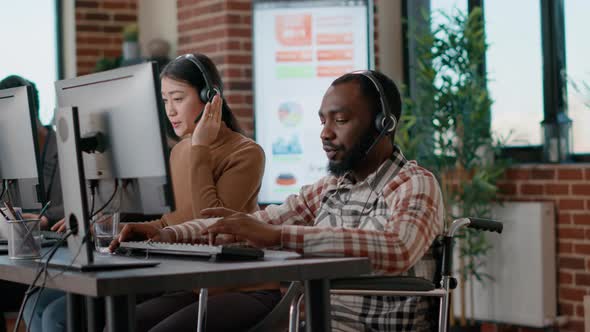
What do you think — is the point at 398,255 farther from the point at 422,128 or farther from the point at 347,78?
the point at 422,128

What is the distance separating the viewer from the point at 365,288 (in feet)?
6.48

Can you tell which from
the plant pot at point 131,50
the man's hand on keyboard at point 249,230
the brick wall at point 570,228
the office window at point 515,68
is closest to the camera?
the man's hand on keyboard at point 249,230

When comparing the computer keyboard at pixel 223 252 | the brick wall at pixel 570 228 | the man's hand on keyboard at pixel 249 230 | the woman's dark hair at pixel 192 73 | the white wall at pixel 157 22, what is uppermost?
the white wall at pixel 157 22

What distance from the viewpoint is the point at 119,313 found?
1683mm

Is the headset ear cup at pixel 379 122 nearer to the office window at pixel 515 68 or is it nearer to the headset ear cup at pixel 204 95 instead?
the headset ear cup at pixel 204 95

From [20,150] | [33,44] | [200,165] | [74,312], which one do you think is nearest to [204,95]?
[200,165]

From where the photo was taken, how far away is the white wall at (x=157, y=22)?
598cm

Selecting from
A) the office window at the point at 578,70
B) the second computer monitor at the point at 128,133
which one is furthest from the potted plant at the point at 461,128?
the second computer monitor at the point at 128,133

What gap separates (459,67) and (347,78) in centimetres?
248

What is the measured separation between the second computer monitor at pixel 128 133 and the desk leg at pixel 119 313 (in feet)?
0.90

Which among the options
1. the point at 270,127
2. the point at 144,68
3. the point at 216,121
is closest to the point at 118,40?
the point at 270,127

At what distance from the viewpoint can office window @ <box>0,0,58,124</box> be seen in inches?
243

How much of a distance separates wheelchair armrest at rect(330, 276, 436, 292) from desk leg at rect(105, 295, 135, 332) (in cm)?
51

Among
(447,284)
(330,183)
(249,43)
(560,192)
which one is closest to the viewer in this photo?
(447,284)
